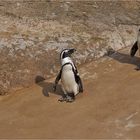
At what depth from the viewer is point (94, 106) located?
8.84 metres

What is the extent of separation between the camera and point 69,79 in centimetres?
927

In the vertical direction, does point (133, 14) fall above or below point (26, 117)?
above

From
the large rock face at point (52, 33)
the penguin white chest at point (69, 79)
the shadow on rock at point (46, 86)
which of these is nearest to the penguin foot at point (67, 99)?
the penguin white chest at point (69, 79)

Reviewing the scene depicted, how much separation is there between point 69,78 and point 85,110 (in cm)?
85

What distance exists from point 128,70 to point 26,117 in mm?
2795

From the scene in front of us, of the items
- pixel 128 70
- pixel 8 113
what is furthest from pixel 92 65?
pixel 8 113

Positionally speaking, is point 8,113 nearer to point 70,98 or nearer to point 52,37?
point 70,98

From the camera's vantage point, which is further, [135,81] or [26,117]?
[135,81]

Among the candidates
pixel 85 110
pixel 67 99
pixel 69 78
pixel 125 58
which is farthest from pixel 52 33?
pixel 85 110

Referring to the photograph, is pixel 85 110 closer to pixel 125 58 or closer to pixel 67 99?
pixel 67 99

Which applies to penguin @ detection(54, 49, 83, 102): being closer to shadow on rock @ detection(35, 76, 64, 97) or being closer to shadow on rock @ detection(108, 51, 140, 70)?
shadow on rock @ detection(35, 76, 64, 97)

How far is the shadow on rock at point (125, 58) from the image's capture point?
10873 millimetres

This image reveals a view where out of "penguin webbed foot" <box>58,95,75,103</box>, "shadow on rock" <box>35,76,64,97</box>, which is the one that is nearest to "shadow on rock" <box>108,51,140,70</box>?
"shadow on rock" <box>35,76,64,97</box>

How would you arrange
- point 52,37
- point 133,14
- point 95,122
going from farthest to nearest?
1. point 133,14
2. point 52,37
3. point 95,122
